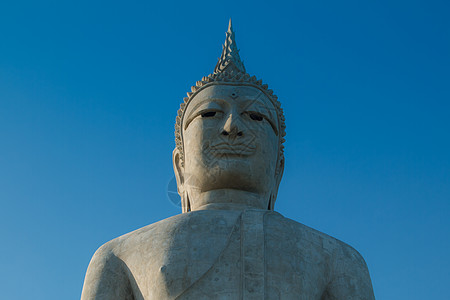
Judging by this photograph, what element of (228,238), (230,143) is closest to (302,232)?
(228,238)

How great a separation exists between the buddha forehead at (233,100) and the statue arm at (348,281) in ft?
9.01

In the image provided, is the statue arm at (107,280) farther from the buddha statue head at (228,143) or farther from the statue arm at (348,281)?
the statue arm at (348,281)

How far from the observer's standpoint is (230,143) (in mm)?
11062

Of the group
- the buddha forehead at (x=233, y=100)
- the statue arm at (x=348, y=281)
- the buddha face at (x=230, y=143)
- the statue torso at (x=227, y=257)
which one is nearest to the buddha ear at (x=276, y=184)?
the buddha face at (x=230, y=143)

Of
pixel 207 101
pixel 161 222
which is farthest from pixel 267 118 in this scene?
pixel 161 222

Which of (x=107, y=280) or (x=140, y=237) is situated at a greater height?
(x=140, y=237)

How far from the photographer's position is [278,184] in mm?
12422

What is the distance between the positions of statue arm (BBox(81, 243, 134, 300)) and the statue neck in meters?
1.63

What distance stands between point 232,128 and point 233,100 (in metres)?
0.66

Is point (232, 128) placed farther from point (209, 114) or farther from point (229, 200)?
point (229, 200)

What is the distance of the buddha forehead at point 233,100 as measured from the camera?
11.5 m

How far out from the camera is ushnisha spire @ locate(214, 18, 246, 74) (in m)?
12.6

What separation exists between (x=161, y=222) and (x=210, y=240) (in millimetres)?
952

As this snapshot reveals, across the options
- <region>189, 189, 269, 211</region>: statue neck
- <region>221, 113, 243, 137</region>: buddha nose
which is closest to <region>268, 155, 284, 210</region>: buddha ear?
<region>189, 189, 269, 211</region>: statue neck
